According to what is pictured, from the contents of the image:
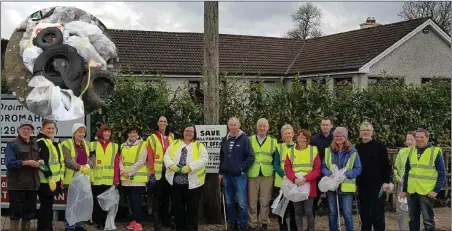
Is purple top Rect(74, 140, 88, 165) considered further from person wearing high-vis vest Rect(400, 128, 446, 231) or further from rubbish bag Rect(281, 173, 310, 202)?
person wearing high-vis vest Rect(400, 128, 446, 231)

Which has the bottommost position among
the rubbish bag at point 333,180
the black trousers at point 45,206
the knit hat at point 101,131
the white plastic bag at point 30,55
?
the black trousers at point 45,206

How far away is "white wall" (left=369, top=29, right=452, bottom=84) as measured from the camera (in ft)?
88.2

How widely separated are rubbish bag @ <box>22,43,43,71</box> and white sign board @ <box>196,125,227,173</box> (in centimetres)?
305

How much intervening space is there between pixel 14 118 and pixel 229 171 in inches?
139

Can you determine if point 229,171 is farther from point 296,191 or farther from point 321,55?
point 321,55

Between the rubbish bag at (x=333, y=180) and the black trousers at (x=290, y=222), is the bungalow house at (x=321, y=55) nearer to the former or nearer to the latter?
the black trousers at (x=290, y=222)

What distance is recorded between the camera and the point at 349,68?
1023 inches

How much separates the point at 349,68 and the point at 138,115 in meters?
17.4

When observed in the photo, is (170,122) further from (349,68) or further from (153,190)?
(349,68)

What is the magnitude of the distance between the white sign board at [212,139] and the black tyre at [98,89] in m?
1.63

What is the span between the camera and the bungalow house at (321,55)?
1025 inches

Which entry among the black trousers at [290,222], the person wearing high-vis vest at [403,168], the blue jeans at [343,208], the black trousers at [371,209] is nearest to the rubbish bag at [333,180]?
the blue jeans at [343,208]

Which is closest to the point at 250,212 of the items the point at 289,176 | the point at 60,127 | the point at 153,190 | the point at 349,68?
the point at 289,176

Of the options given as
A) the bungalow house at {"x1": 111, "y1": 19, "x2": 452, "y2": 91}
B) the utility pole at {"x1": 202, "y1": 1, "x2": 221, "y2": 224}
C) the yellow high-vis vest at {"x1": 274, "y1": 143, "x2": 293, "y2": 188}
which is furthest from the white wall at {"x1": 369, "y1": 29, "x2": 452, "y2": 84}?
the yellow high-vis vest at {"x1": 274, "y1": 143, "x2": 293, "y2": 188}
